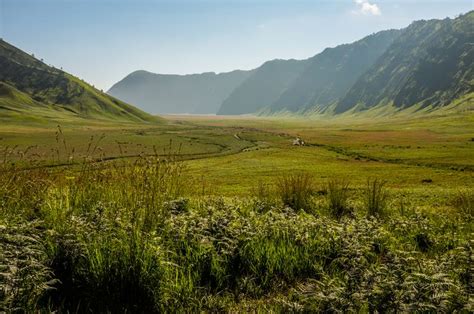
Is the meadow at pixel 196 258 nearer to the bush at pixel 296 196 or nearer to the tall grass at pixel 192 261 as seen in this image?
the tall grass at pixel 192 261

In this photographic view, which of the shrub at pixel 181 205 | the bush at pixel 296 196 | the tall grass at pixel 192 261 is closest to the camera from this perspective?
the tall grass at pixel 192 261

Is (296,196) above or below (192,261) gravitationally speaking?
above

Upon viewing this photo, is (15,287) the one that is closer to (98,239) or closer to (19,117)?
(98,239)

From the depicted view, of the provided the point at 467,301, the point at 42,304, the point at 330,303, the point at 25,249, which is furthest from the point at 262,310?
the point at 25,249

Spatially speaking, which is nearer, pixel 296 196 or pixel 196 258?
pixel 196 258

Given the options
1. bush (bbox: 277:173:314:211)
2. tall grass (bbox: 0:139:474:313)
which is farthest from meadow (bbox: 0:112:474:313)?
bush (bbox: 277:173:314:211)

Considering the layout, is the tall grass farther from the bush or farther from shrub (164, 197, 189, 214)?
the bush

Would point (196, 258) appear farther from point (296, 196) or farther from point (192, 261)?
point (296, 196)

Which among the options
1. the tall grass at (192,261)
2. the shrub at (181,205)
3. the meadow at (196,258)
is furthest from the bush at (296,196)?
the shrub at (181,205)

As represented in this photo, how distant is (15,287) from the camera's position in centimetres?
653

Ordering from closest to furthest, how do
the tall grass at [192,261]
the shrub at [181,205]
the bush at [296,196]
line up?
the tall grass at [192,261], the shrub at [181,205], the bush at [296,196]

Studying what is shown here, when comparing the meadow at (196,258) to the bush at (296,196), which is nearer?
the meadow at (196,258)

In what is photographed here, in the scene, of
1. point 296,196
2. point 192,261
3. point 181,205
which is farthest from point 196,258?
point 296,196

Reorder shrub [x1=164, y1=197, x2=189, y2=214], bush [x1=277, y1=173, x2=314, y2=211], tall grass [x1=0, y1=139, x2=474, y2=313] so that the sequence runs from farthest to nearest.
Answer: bush [x1=277, y1=173, x2=314, y2=211] < shrub [x1=164, y1=197, x2=189, y2=214] < tall grass [x1=0, y1=139, x2=474, y2=313]
